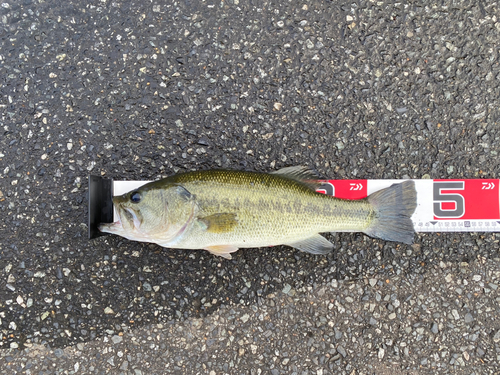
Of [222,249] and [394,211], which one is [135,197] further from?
[394,211]

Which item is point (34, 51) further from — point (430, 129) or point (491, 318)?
point (491, 318)

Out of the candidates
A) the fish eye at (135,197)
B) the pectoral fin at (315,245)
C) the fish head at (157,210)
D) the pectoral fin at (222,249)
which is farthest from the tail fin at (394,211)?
the fish eye at (135,197)

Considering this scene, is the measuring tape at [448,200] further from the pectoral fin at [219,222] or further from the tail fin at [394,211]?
the pectoral fin at [219,222]

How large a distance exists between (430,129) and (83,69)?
3423mm

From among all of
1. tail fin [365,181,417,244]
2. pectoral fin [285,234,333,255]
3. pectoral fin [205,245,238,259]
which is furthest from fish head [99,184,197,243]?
tail fin [365,181,417,244]

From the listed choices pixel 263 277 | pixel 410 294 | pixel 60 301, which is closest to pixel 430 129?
pixel 410 294

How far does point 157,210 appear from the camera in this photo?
2625mm

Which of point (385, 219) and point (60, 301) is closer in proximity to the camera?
point (385, 219)

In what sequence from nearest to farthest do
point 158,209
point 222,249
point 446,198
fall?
point 158,209 < point 222,249 < point 446,198

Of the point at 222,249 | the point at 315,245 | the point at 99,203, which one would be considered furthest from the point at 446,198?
the point at 99,203

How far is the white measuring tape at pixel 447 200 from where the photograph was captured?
3059mm

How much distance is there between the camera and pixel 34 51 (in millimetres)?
3180

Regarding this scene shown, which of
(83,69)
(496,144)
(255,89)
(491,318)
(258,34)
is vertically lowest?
(491,318)

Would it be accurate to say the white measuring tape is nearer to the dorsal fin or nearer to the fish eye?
the dorsal fin
